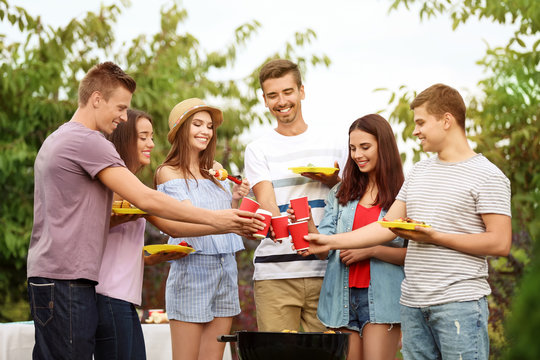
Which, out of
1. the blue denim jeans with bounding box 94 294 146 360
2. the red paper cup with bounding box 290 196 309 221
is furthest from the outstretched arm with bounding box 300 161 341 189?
the blue denim jeans with bounding box 94 294 146 360

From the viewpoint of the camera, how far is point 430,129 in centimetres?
298

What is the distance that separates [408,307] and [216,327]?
3.59 feet

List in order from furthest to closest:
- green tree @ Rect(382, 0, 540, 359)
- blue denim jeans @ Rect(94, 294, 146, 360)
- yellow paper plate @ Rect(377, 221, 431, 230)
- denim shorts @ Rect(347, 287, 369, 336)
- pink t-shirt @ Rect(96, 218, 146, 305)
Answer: green tree @ Rect(382, 0, 540, 359) < denim shorts @ Rect(347, 287, 369, 336) < pink t-shirt @ Rect(96, 218, 146, 305) < blue denim jeans @ Rect(94, 294, 146, 360) < yellow paper plate @ Rect(377, 221, 431, 230)

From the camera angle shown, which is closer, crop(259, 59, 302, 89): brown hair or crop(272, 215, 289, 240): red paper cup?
crop(272, 215, 289, 240): red paper cup

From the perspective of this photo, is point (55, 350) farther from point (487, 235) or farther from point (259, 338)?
point (487, 235)

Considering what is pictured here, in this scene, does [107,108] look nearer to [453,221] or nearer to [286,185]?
[286,185]

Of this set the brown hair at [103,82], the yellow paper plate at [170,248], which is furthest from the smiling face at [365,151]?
the brown hair at [103,82]

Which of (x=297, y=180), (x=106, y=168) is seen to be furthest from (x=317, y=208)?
(x=106, y=168)

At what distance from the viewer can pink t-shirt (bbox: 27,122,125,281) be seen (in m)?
2.61

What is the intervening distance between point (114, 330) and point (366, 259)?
4.35ft

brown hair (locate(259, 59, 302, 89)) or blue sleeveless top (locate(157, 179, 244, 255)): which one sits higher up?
brown hair (locate(259, 59, 302, 89))

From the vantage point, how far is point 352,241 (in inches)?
125

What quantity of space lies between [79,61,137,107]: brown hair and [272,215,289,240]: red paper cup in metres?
0.98

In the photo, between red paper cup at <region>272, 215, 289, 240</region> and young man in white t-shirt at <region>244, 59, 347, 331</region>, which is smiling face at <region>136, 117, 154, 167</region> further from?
red paper cup at <region>272, 215, 289, 240</region>
